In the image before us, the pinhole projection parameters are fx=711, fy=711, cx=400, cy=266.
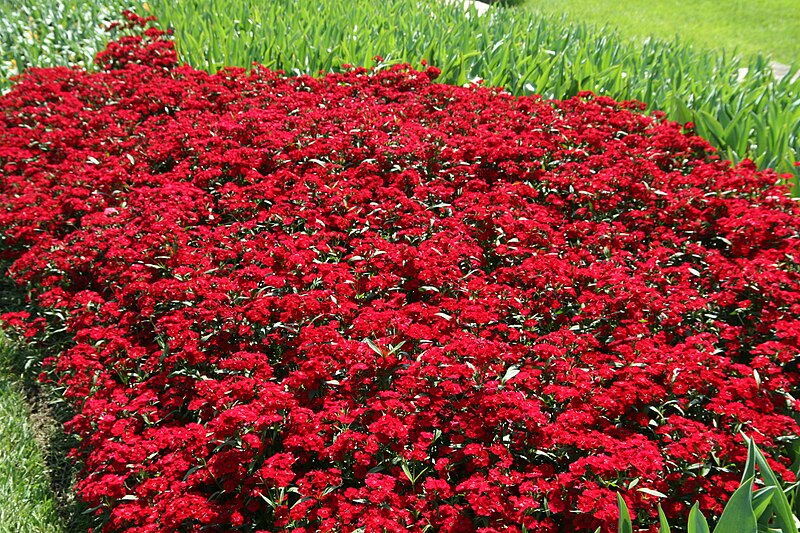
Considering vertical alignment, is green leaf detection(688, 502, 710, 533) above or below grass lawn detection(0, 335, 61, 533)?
above

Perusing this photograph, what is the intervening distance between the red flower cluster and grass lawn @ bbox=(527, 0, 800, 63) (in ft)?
25.4

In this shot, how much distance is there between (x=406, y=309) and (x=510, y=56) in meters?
3.50

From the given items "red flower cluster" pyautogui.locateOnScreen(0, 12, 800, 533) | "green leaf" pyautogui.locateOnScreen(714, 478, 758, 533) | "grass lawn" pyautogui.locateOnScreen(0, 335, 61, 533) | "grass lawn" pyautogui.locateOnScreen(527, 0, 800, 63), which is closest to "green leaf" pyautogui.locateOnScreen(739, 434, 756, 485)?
"red flower cluster" pyautogui.locateOnScreen(0, 12, 800, 533)

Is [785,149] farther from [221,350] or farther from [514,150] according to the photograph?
[221,350]

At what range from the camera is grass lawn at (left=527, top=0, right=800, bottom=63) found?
451 inches

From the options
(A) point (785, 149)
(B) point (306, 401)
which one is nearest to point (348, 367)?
(B) point (306, 401)

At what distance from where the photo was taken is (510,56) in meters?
6.07

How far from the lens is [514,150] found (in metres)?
4.41

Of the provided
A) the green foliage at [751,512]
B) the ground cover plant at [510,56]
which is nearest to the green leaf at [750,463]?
the green foliage at [751,512]

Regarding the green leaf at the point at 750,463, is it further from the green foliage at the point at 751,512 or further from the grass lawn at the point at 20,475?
A: the grass lawn at the point at 20,475

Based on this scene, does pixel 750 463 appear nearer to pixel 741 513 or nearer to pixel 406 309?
pixel 741 513

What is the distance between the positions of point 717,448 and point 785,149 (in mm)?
2672

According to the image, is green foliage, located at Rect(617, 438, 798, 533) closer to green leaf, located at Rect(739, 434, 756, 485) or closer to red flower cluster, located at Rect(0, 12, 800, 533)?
green leaf, located at Rect(739, 434, 756, 485)

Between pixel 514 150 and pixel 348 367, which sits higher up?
pixel 514 150
